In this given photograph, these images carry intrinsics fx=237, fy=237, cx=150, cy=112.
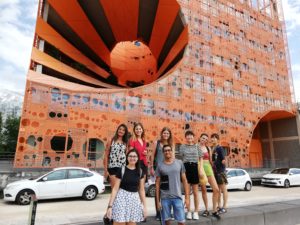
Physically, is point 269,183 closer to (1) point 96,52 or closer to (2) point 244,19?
(2) point 244,19

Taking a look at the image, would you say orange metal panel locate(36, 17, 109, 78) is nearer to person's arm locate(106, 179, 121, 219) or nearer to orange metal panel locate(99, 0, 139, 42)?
orange metal panel locate(99, 0, 139, 42)

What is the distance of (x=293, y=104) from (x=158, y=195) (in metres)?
28.1

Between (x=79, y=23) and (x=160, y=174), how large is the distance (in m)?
23.9

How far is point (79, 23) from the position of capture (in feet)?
79.3


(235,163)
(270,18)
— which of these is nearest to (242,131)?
(235,163)

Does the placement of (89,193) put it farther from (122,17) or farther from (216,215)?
(122,17)

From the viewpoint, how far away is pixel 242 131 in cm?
2208

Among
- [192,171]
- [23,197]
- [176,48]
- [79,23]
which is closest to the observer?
[192,171]

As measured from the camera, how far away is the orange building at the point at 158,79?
15719mm

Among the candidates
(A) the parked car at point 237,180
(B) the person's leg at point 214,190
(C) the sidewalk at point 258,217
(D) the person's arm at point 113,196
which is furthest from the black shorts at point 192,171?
(A) the parked car at point 237,180

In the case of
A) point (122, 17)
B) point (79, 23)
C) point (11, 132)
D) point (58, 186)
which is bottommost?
point (58, 186)

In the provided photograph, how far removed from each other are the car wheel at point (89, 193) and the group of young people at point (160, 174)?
6.15 meters

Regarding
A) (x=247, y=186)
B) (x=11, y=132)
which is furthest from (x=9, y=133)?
(x=247, y=186)

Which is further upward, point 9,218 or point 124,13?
point 124,13
